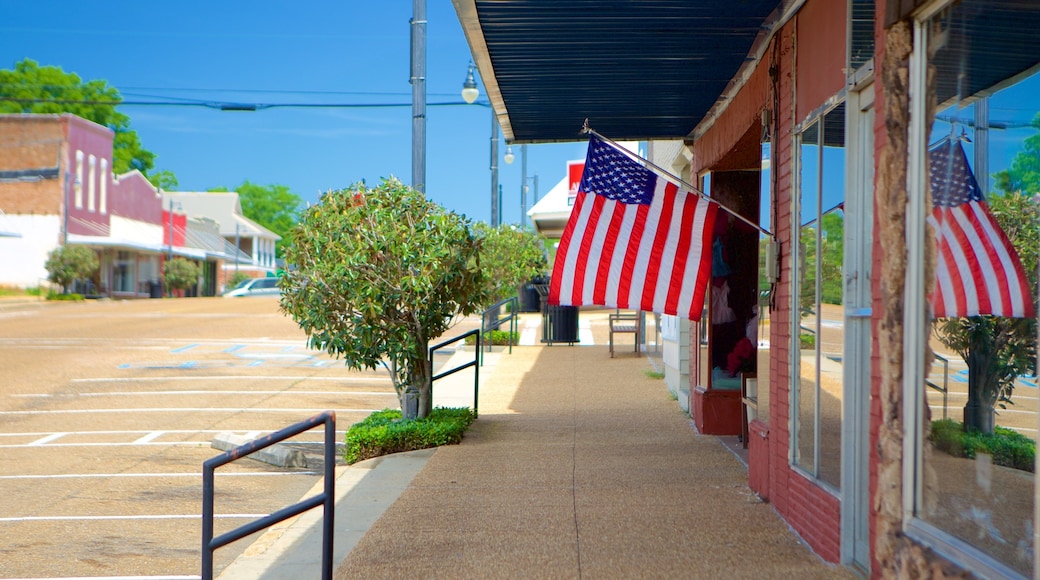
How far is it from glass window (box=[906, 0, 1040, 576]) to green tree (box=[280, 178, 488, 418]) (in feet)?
20.6

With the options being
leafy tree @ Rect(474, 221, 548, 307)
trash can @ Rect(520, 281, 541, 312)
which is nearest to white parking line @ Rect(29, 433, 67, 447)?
leafy tree @ Rect(474, 221, 548, 307)

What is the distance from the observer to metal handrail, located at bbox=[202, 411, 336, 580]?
4773 millimetres

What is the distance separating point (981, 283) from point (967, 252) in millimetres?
153

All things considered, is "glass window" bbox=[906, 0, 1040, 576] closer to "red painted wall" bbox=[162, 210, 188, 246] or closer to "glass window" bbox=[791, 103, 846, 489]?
"glass window" bbox=[791, 103, 846, 489]

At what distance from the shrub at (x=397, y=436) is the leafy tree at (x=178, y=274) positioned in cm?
4994

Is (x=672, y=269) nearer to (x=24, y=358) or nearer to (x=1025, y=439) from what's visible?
(x=1025, y=439)

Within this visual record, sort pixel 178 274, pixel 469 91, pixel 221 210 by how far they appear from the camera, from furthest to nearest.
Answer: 1. pixel 221 210
2. pixel 178 274
3. pixel 469 91

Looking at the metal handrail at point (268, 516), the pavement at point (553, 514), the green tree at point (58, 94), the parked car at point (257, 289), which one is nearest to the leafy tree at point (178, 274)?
the parked car at point (257, 289)

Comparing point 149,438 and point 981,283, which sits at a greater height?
point 981,283

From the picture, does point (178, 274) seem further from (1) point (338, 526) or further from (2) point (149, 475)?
(1) point (338, 526)

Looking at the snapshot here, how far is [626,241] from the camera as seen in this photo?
7879mm

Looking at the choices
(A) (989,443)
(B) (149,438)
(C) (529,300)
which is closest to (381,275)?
(B) (149,438)

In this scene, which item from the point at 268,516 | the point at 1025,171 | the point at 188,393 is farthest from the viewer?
the point at 188,393

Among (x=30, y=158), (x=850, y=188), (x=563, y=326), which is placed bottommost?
(x=563, y=326)
